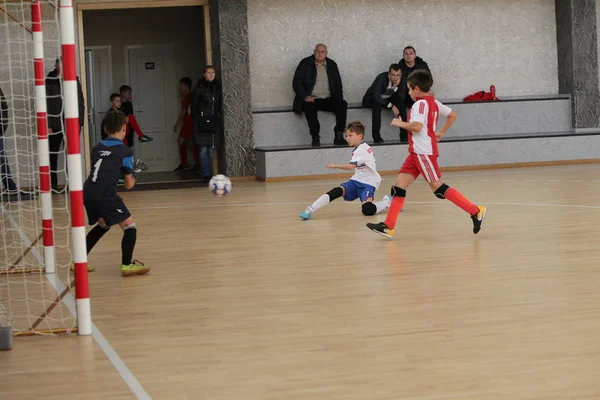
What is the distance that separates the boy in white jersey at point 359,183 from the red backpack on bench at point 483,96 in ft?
22.2

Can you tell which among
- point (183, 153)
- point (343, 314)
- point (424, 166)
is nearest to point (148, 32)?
point (183, 153)

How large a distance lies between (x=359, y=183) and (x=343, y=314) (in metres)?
4.53

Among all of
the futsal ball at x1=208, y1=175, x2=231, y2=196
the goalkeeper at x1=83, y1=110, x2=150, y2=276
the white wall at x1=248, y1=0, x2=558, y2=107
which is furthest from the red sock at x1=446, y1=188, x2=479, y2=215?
the white wall at x1=248, y1=0, x2=558, y2=107

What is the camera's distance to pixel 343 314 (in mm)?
5223

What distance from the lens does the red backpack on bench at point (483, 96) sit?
16.0 meters

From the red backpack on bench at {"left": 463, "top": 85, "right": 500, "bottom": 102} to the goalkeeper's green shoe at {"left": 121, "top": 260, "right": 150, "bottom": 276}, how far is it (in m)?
10.2

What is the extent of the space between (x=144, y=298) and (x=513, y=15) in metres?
11.9

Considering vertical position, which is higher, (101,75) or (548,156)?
(101,75)

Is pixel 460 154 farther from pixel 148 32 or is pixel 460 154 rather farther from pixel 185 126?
pixel 148 32

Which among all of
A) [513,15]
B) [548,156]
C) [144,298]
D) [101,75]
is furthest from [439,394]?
[101,75]

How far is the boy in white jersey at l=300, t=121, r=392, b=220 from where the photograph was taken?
9492mm

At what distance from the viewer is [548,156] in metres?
15.2

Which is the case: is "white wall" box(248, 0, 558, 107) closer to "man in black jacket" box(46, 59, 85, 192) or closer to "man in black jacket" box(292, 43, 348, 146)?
"man in black jacket" box(292, 43, 348, 146)

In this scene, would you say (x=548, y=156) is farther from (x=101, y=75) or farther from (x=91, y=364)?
(x=91, y=364)
